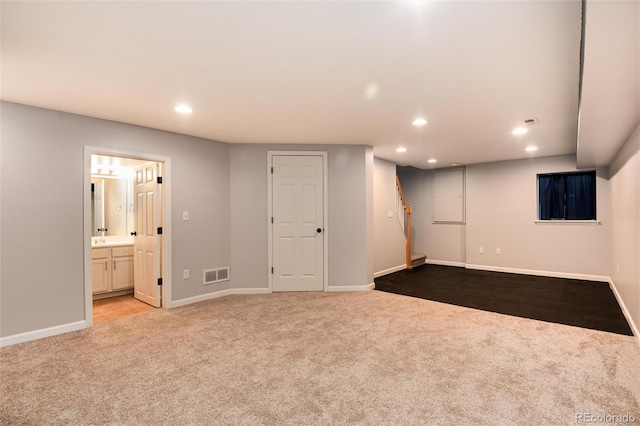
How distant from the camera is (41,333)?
324 centimetres

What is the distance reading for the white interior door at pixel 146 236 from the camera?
432cm

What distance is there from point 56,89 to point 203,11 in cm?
193

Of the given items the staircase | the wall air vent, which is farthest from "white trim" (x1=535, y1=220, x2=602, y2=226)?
the wall air vent

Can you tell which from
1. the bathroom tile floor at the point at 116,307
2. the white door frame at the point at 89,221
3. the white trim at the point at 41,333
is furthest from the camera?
the bathroom tile floor at the point at 116,307

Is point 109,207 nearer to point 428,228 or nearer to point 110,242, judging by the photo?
point 110,242

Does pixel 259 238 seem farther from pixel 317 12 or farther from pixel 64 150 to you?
pixel 317 12

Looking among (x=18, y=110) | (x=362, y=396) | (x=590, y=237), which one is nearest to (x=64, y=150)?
(x=18, y=110)

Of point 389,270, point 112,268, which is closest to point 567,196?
point 389,270

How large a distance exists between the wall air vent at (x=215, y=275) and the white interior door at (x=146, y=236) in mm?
612

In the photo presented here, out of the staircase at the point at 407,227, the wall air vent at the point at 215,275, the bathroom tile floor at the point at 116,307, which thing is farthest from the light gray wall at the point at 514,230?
the bathroom tile floor at the point at 116,307

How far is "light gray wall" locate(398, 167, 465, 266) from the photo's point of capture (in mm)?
7469

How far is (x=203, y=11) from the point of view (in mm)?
1729

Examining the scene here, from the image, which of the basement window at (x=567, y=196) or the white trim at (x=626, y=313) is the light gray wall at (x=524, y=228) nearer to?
the basement window at (x=567, y=196)

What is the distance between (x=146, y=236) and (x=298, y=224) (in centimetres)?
213
